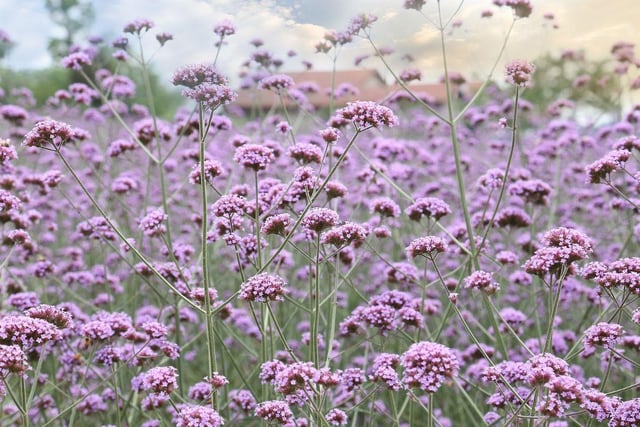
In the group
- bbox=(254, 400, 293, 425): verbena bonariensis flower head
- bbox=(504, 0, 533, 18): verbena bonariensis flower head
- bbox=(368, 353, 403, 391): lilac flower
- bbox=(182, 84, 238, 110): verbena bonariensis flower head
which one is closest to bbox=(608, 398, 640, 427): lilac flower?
bbox=(368, 353, 403, 391): lilac flower

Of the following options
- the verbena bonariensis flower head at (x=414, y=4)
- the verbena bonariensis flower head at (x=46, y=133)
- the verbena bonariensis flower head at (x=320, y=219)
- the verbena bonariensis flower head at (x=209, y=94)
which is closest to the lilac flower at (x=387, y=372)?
the verbena bonariensis flower head at (x=320, y=219)

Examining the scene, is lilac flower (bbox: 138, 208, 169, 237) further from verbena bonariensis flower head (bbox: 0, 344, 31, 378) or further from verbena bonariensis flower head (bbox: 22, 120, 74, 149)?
verbena bonariensis flower head (bbox: 0, 344, 31, 378)

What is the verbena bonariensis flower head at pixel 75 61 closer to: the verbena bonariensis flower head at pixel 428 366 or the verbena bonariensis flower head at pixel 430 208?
the verbena bonariensis flower head at pixel 430 208

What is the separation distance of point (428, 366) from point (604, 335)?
0.73 metres

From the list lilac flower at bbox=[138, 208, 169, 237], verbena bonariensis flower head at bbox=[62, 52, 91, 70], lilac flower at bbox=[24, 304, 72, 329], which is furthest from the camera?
verbena bonariensis flower head at bbox=[62, 52, 91, 70]

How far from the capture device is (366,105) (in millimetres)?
2516

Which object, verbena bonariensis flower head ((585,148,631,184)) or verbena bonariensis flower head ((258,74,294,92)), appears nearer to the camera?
verbena bonariensis flower head ((585,148,631,184))

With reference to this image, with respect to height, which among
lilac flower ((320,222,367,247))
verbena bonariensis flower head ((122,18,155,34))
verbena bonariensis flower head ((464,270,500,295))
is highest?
verbena bonariensis flower head ((122,18,155,34))

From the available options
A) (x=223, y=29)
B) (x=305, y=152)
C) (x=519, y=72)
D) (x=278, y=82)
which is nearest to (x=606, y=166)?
(x=519, y=72)

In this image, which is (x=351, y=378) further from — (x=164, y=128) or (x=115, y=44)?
(x=115, y=44)

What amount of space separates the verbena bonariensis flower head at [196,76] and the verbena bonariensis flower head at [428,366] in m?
1.13

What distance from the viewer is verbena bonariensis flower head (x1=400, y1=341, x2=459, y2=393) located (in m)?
1.95

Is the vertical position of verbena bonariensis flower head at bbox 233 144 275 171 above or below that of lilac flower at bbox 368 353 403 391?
above

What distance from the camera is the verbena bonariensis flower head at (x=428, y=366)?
1.95 meters
